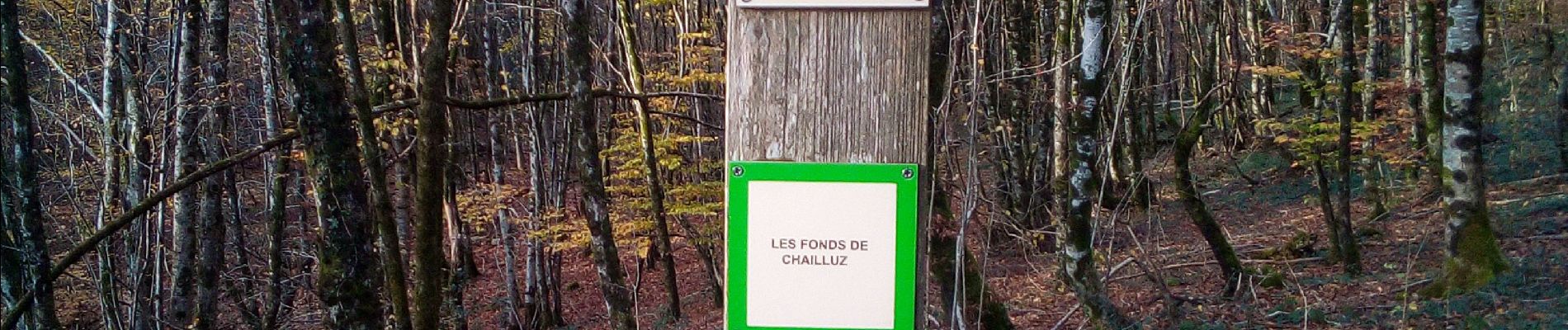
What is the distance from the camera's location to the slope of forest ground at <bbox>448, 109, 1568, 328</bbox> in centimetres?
833

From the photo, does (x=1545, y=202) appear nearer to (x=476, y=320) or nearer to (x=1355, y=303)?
(x=1355, y=303)

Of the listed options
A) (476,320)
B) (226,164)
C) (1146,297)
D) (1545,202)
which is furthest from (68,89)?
(1545,202)

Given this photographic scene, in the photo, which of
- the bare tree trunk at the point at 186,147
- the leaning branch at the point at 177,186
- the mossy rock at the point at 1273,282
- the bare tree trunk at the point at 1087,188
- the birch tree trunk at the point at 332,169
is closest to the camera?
the birch tree trunk at the point at 332,169

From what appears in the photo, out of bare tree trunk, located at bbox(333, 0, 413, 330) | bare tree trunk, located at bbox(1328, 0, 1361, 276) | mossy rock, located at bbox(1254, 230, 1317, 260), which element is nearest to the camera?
bare tree trunk, located at bbox(333, 0, 413, 330)

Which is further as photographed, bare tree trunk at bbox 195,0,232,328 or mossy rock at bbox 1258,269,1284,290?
mossy rock at bbox 1258,269,1284,290

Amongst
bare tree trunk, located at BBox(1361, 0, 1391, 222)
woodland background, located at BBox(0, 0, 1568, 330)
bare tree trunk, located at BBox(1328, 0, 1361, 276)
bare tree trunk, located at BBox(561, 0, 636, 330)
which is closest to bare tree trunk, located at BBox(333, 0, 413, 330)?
woodland background, located at BBox(0, 0, 1568, 330)

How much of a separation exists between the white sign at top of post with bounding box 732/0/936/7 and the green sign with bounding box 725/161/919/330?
25cm

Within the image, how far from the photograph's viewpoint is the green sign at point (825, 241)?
66.6 inches

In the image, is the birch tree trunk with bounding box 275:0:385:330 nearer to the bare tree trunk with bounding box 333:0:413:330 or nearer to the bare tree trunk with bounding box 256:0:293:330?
the bare tree trunk with bounding box 333:0:413:330

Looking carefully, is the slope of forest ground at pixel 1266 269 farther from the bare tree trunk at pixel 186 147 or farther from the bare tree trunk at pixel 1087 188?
the bare tree trunk at pixel 186 147

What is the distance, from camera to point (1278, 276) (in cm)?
1035

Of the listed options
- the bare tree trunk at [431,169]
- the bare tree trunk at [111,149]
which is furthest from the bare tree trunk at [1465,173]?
the bare tree trunk at [111,149]

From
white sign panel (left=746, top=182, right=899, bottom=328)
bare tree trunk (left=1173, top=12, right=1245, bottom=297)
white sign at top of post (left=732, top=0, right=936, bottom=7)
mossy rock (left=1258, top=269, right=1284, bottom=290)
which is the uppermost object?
white sign at top of post (left=732, top=0, right=936, bottom=7)

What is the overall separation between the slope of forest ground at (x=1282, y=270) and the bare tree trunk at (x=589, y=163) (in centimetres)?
106
